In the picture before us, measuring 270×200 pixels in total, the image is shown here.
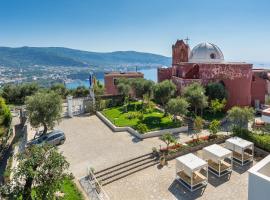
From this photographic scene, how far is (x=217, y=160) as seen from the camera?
16234mm

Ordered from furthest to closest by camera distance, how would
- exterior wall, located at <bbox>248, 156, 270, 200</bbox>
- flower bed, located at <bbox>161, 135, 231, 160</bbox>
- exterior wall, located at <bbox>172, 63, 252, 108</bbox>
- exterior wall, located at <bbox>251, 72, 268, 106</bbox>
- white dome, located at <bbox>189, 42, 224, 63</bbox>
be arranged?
white dome, located at <bbox>189, 42, 224, 63</bbox>
exterior wall, located at <bbox>251, 72, 268, 106</bbox>
exterior wall, located at <bbox>172, 63, 252, 108</bbox>
flower bed, located at <bbox>161, 135, 231, 160</bbox>
exterior wall, located at <bbox>248, 156, 270, 200</bbox>

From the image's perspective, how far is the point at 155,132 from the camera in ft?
74.6

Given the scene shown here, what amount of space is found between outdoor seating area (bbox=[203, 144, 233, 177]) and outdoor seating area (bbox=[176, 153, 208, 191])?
3.45 feet

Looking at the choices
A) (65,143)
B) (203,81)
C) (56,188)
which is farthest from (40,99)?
(203,81)

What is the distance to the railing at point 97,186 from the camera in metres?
13.7

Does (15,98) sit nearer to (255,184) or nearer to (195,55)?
(195,55)

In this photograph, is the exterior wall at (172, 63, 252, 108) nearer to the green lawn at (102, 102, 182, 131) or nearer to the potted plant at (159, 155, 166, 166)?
the green lawn at (102, 102, 182, 131)

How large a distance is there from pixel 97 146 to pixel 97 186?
A: 6496mm

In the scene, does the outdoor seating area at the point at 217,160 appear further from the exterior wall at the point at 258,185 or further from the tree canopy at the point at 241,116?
the exterior wall at the point at 258,185

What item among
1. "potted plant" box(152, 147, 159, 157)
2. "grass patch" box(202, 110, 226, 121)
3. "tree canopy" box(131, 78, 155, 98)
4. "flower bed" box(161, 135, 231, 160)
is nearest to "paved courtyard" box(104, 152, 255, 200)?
"potted plant" box(152, 147, 159, 157)

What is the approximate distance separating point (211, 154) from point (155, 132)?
708 centimetres

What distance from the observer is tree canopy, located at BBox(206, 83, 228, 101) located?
30000mm

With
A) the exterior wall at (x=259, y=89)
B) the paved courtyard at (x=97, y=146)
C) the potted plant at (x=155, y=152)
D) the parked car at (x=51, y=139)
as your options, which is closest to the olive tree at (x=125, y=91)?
the paved courtyard at (x=97, y=146)

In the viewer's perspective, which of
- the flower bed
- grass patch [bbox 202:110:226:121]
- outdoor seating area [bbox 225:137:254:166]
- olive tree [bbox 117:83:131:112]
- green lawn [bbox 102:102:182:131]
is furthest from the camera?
olive tree [bbox 117:83:131:112]
